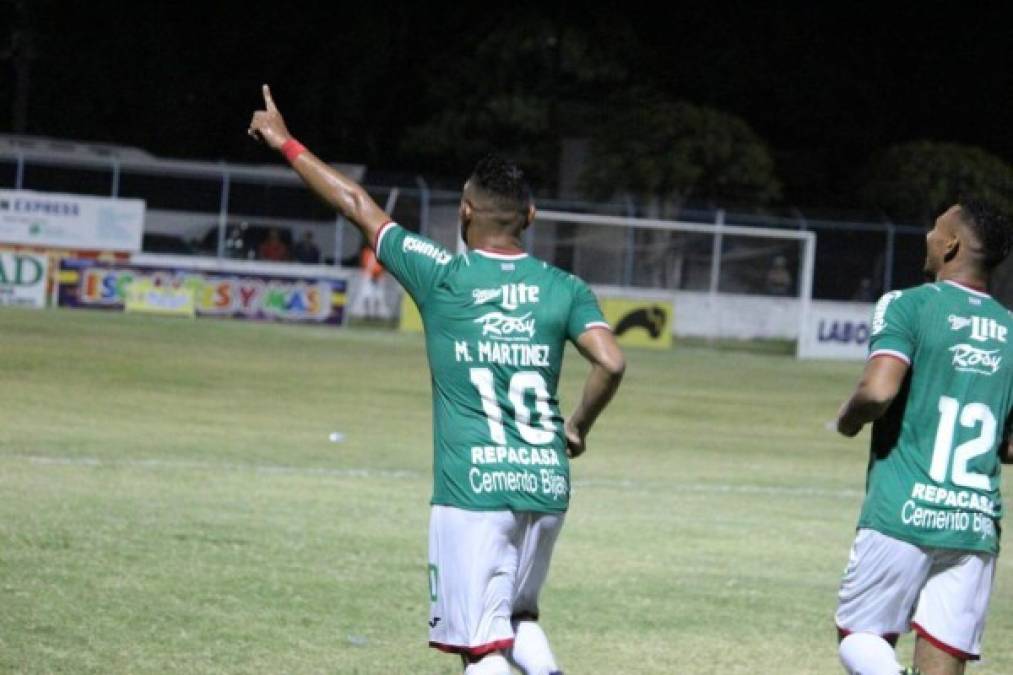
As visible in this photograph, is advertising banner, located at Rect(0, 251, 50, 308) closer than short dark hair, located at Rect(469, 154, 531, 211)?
No

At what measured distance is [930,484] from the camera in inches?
260

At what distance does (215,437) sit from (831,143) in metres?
45.3

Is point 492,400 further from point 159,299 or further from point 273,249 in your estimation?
point 273,249

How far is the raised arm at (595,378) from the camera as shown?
663 cm

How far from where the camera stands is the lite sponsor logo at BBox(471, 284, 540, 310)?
6527mm

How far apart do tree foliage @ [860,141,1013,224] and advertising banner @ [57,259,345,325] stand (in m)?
16.7

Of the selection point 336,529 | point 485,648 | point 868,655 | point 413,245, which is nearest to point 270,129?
point 413,245

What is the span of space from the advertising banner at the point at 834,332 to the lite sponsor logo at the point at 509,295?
1424 inches

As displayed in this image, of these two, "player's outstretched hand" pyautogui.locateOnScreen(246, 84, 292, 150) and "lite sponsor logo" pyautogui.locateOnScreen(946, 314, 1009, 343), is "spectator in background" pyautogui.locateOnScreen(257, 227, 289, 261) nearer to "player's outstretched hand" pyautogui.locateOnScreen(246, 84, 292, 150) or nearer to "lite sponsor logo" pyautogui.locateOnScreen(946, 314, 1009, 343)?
"player's outstretched hand" pyautogui.locateOnScreen(246, 84, 292, 150)

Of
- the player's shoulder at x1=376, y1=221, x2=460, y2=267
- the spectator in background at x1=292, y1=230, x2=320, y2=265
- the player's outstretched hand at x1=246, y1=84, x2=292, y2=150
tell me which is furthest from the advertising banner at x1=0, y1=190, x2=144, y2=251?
the player's shoulder at x1=376, y1=221, x2=460, y2=267

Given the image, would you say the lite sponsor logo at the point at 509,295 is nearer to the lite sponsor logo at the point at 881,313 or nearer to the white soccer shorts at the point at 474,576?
the white soccer shorts at the point at 474,576

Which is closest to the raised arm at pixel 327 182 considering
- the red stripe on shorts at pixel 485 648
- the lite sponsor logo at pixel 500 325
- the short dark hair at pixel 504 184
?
the short dark hair at pixel 504 184

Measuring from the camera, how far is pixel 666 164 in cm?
5084

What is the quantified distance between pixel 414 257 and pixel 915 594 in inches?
82.6
